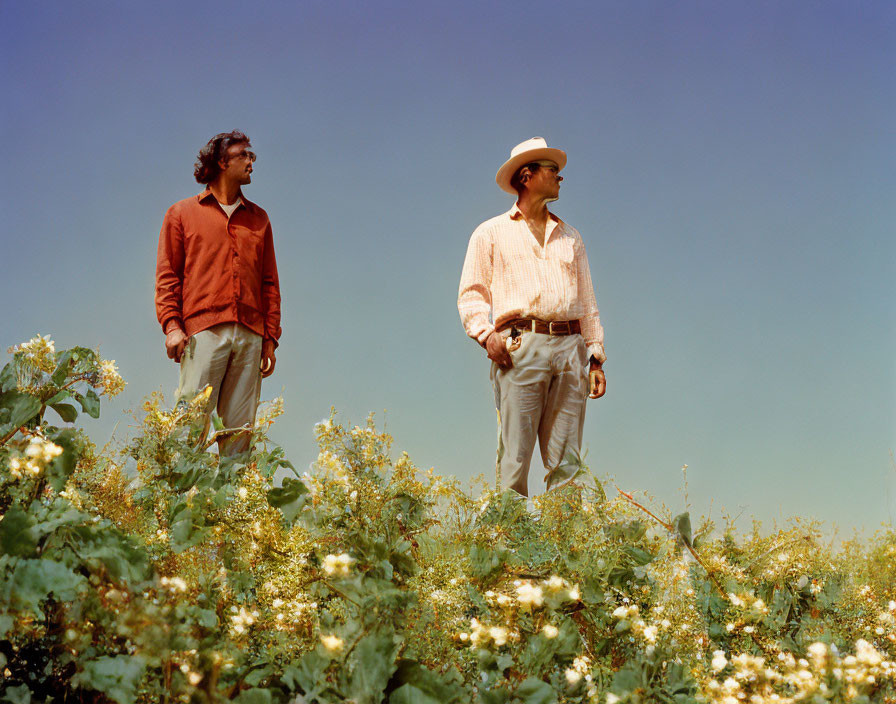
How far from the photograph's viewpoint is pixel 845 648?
2.77 m

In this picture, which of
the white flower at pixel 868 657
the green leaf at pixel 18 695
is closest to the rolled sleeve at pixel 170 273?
the green leaf at pixel 18 695

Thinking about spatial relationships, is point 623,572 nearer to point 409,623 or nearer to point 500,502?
point 500,502

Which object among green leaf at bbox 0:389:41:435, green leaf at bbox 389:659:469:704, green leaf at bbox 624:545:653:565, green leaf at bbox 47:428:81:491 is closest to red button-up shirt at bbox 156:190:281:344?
green leaf at bbox 0:389:41:435

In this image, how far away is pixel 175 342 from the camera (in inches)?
194

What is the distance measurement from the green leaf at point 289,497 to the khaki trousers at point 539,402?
2.38 m

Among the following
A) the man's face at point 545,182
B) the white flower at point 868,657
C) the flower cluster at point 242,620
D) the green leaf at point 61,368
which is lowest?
the flower cluster at point 242,620

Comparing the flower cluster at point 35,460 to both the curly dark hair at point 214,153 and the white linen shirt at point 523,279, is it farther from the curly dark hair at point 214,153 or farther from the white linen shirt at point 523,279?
the curly dark hair at point 214,153

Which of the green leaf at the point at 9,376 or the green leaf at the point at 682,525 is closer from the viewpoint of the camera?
the green leaf at the point at 9,376

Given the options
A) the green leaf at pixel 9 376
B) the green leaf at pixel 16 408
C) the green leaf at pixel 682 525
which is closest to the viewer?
the green leaf at pixel 16 408

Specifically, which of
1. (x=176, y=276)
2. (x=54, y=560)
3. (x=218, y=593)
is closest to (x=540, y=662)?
(x=218, y=593)

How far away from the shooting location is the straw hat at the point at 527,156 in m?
5.23

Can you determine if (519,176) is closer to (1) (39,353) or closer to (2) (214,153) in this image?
(2) (214,153)

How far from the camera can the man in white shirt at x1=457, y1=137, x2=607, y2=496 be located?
15.9ft

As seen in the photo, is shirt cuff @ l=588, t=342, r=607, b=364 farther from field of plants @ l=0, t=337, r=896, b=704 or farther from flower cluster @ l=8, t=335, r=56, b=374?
flower cluster @ l=8, t=335, r=56, b=374
